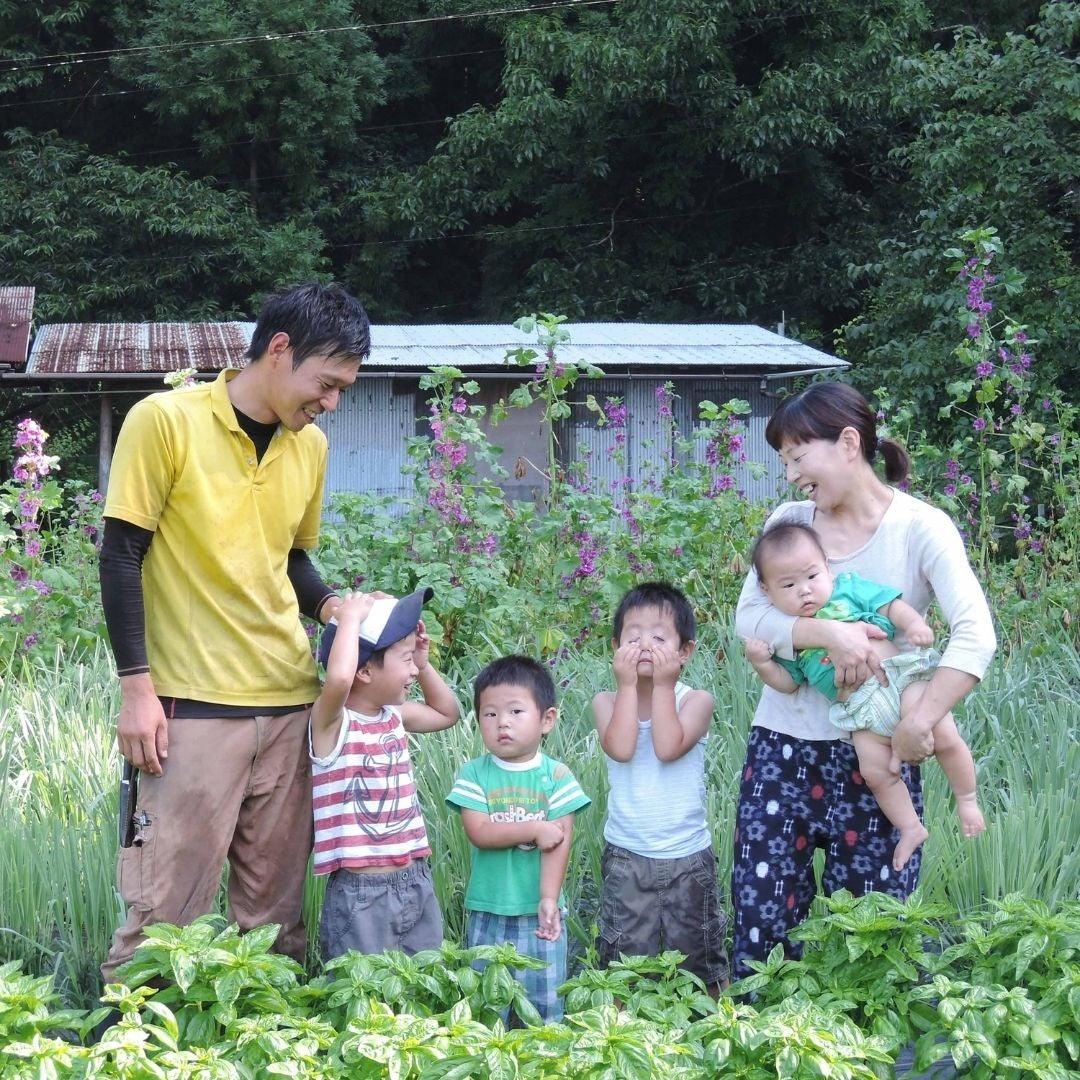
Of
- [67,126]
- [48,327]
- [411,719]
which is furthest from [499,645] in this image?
[67,126]

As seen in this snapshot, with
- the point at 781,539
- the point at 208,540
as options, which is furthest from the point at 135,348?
the point at 781,539

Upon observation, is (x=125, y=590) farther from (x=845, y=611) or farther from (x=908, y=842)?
(x=908, y=842)

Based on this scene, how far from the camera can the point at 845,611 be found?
2.74 metres

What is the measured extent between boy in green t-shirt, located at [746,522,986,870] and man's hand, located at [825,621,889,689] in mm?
22

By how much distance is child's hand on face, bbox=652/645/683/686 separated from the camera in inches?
119

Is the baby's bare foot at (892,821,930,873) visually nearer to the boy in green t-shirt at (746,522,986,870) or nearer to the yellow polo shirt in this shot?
the boy in green t-shirt at (746,522,986,870)

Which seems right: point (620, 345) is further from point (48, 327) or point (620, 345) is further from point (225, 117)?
point (225, 117)

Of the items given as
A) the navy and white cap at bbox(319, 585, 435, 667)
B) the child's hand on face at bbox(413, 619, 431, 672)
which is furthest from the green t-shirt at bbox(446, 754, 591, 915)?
the navy and white cap at bbox(319, 585, 435, 667)

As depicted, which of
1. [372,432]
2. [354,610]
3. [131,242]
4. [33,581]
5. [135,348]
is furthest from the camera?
[131,242]

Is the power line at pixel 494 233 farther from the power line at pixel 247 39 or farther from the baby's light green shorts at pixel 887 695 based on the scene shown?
the baby's light green shorts at pixel 887 695

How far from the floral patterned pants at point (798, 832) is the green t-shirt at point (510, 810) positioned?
0.43 metres

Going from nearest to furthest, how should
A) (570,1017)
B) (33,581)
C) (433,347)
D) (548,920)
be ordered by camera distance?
(570,1017), (548,920), (33,581), (433,347)

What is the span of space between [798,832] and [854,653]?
19.4 inches

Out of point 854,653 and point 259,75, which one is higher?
point 259,75
